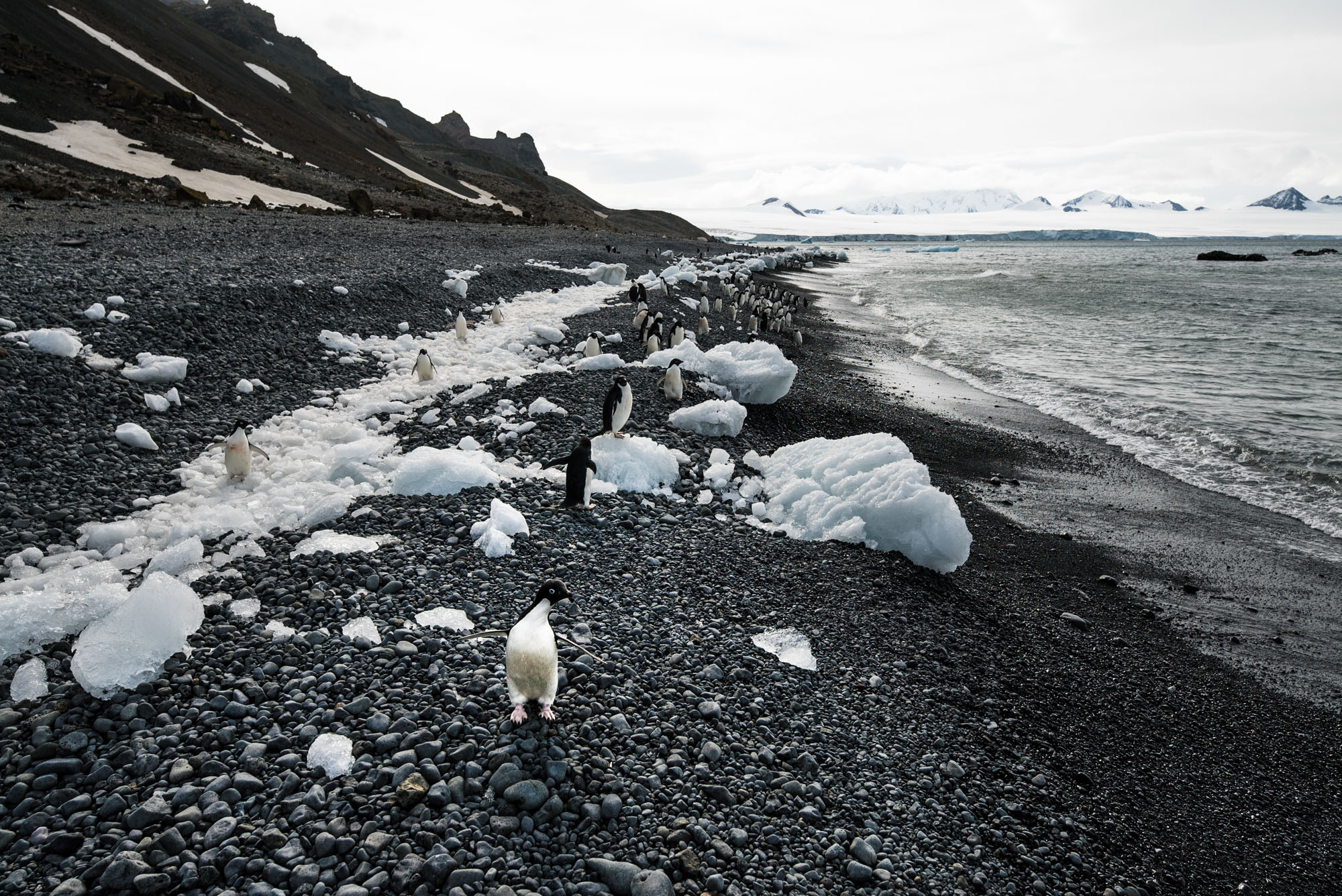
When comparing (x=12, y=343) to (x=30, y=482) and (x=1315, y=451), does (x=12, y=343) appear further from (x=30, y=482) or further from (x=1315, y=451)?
(x=1315, y=451)

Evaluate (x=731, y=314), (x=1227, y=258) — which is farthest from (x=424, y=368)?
(x=1227, y=258)

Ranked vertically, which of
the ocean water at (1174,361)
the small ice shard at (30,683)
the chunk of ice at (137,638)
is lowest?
the ocean water at (1174,361)

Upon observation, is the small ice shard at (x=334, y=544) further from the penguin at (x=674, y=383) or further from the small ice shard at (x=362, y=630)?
the penguin at (x=674, y=383)

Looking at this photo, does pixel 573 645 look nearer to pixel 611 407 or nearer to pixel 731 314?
pixel 611 407

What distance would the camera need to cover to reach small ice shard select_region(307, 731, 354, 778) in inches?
124

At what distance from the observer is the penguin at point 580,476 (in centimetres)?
618

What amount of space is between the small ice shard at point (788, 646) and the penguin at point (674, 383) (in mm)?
5410

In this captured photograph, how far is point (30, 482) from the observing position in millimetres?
5551

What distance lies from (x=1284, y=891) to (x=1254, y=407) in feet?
43.6

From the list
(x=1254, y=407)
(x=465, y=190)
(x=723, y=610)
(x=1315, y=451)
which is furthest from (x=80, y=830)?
(x=465, y=190)

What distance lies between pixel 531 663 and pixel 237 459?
14.9 feet

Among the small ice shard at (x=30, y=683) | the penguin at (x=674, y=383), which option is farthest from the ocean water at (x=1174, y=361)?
the small ice shard at (x=30, y=683)

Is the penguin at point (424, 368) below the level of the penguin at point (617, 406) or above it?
above

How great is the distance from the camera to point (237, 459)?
637cm
